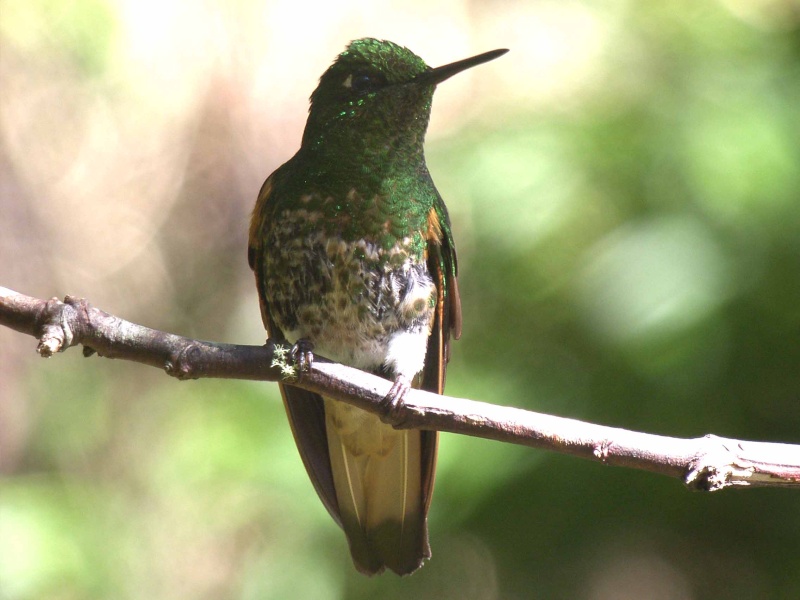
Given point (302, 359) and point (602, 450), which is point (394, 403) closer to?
point (302, 359)

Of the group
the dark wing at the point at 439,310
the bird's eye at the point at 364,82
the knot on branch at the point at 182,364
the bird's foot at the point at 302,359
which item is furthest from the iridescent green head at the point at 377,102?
the knot on branch at the point at 182,364

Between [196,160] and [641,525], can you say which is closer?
[641,525]

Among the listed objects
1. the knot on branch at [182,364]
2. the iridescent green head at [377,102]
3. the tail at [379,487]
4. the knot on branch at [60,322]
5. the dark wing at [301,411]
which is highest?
the iridescent green head at [377,102]

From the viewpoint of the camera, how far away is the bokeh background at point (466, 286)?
151 inches

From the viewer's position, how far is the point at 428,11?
6.59m

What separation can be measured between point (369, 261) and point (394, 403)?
0.75 m

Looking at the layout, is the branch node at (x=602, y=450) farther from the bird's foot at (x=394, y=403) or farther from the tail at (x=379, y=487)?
the tail at (x=379, y=487)

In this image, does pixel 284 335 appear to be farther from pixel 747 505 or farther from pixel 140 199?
pixel 140 199

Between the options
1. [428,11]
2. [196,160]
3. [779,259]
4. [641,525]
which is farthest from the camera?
[428,11]

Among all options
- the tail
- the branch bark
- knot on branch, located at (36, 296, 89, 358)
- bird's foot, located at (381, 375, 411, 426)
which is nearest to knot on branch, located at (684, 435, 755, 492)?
the branch bark

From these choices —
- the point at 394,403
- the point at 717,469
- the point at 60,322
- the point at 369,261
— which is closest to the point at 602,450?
the point at 717,469

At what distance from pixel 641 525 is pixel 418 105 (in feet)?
7.04

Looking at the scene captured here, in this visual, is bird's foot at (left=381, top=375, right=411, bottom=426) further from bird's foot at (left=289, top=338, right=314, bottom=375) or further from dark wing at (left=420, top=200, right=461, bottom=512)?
dark wing at (left=420, top=200, right=461, bottom=512)

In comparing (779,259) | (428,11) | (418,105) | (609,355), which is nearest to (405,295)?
(418,105)
